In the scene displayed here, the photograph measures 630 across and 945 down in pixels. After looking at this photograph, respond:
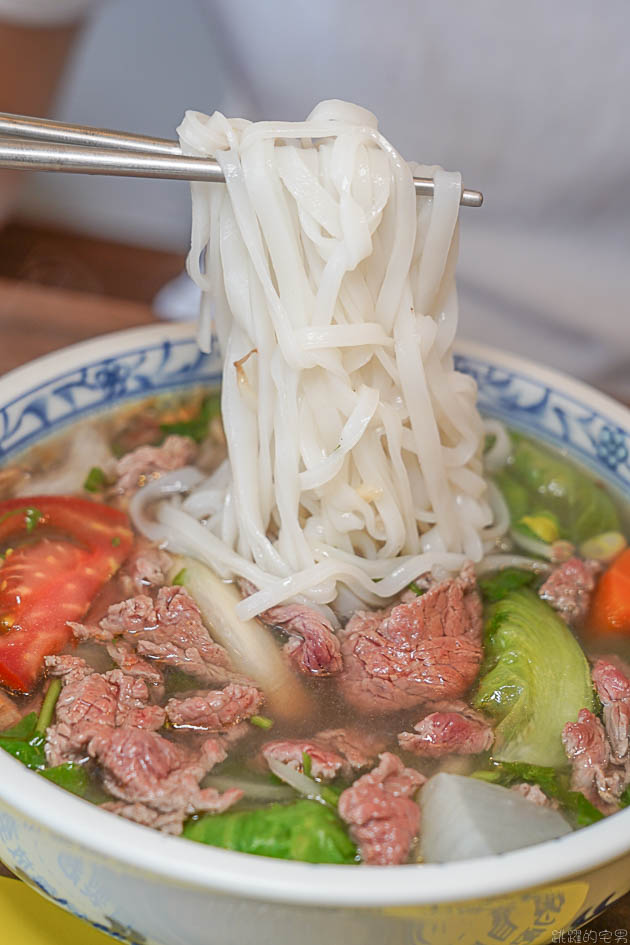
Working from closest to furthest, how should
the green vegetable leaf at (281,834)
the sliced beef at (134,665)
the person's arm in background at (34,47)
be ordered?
1. the green vegetable leaf at (281,834)
2. the sliced beef at (134,665)
3. the person's arm in background at (34,47)

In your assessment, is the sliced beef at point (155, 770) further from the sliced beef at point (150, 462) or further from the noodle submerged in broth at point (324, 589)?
the sliced beef at point (150, 462)

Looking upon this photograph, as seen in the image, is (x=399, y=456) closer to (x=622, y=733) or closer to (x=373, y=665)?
(x=373, y=665)

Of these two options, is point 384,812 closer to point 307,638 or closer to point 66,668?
point 307,638

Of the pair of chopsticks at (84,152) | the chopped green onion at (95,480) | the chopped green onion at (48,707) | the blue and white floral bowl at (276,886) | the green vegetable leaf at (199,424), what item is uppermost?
the pair of chopsticks at (84,152)

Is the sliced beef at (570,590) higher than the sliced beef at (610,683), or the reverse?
the sliced beef at (570,590)

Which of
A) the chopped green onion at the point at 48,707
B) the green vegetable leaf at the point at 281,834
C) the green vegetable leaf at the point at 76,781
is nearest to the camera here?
the green vegetable leaf at the point at 281,834

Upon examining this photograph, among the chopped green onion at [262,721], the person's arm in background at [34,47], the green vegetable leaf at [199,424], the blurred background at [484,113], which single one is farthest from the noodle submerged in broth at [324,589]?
the person's arm in background at [34,47]

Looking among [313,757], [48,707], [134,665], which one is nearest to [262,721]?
[313,757]

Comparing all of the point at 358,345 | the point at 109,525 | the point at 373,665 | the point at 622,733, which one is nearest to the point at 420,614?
the point at 373,665
